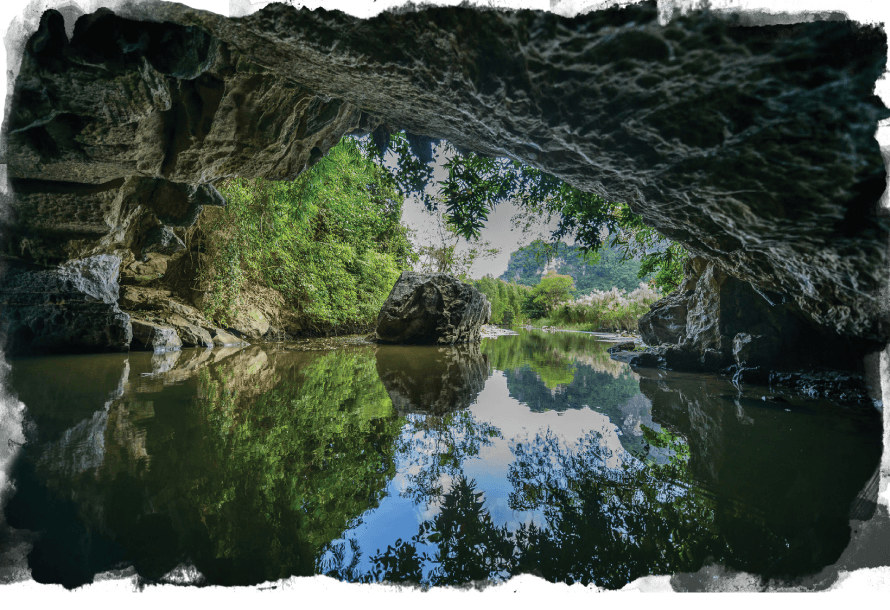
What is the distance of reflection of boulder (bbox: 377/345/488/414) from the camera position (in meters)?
2.63

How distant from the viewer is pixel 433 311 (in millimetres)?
7676

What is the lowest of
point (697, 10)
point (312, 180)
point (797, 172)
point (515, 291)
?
point (515, 291)

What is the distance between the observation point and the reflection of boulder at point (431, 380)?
2.63 metres

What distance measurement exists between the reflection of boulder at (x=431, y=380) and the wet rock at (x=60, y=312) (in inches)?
141

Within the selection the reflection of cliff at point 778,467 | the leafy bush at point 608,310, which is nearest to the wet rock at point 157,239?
the reflection of cliff at point 778,467

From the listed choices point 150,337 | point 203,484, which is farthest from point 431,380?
point 150,337

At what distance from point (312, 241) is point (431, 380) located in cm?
676

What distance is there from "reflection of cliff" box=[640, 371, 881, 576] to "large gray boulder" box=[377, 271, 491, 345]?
5.24 meters

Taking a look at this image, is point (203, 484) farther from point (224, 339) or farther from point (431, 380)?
point (224, 339)

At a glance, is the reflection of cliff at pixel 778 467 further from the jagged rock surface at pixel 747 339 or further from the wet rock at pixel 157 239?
the wet rock at pixel 157 239

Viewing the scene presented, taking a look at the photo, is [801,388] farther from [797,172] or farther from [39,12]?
[39,12]

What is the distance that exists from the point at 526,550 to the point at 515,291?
28.5m

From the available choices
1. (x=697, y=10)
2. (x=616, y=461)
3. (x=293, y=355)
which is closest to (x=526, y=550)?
(x=616, y=461)

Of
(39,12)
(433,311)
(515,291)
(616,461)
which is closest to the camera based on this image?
(39,12)
